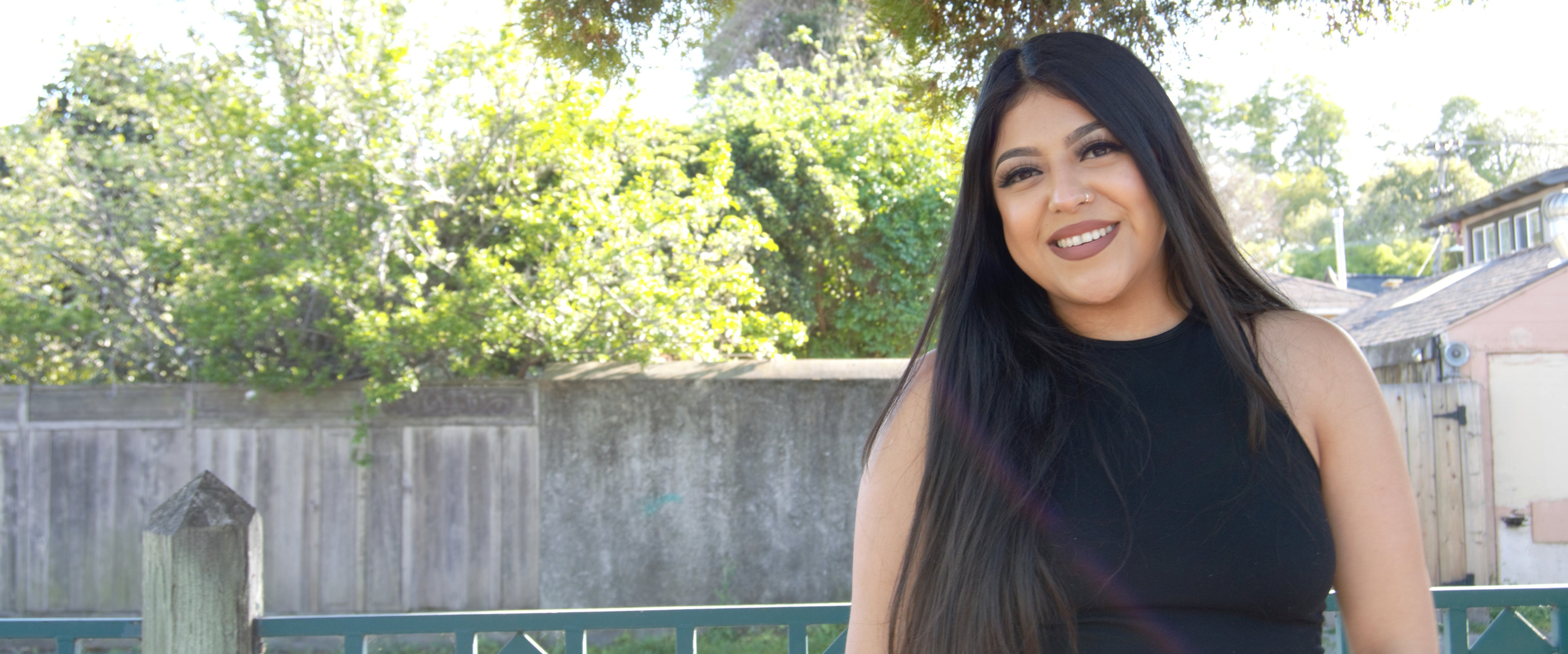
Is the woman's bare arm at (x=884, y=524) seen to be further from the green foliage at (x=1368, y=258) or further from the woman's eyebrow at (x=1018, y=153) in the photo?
the green foliage at (x=1368, y=258)

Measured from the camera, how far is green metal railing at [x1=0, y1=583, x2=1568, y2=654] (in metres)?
2.62

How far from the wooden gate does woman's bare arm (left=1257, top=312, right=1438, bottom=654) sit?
6.84 m

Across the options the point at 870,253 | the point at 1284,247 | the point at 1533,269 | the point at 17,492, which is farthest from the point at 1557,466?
the point at 1284,247

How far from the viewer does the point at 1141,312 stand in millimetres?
1782

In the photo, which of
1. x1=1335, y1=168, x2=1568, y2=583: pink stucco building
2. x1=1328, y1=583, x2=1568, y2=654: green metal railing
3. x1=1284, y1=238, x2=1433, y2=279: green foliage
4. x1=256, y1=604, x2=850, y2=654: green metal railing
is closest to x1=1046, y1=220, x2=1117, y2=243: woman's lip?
x1=256, y1=604, x2=850, y2=654: green metal railing

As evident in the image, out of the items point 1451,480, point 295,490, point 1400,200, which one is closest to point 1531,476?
point 1451,480

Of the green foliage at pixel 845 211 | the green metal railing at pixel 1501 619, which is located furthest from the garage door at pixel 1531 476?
the green metal railing at pixel 1501 619

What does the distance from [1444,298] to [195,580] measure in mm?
12074

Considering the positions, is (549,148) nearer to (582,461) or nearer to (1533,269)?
(582,461)

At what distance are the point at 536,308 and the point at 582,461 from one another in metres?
1.04

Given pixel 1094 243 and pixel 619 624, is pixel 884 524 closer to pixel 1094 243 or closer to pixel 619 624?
pixel 1094 243

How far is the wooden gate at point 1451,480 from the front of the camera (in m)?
7.54

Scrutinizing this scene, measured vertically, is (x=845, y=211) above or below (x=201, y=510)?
above

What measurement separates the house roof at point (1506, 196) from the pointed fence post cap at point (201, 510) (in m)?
16.8
